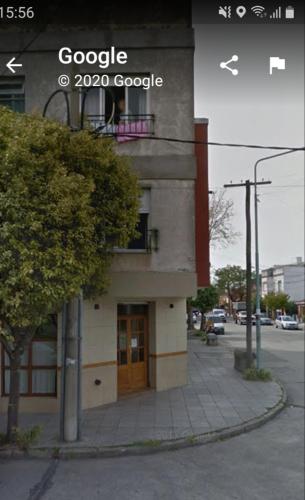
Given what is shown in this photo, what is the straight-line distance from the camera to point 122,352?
12.1 metres

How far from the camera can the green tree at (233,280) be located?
85188mm

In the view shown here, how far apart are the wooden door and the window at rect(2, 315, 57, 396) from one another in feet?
6.88

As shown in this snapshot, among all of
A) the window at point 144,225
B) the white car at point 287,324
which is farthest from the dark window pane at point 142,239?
the white car at point 287,324

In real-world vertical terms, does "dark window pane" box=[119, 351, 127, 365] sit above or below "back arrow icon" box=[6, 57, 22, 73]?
below

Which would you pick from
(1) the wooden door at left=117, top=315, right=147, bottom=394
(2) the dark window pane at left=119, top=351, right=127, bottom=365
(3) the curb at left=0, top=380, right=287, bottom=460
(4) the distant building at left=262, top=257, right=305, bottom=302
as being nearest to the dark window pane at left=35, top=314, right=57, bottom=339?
(1) the wooden door at left=117, top=315, right=147, bottom=394

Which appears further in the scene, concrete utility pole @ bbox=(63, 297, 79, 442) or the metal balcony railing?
the metal balcony railing

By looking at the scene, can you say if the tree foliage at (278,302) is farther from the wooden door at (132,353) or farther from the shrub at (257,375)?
the wooden door at (132,353)

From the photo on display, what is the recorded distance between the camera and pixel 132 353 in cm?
1228

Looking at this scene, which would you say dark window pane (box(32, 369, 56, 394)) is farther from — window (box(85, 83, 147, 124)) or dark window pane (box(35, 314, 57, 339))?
window (box(85, 83, 147, 124))

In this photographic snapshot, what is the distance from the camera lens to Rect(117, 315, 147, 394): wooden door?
12008 millimetres

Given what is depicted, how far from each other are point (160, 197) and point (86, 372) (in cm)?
449

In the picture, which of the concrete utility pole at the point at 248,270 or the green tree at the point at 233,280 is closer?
the concrete utility pole at the point at 248,270

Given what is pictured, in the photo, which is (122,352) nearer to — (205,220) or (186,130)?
(205,220)

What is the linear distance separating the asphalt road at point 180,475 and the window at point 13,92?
800 centimetres
